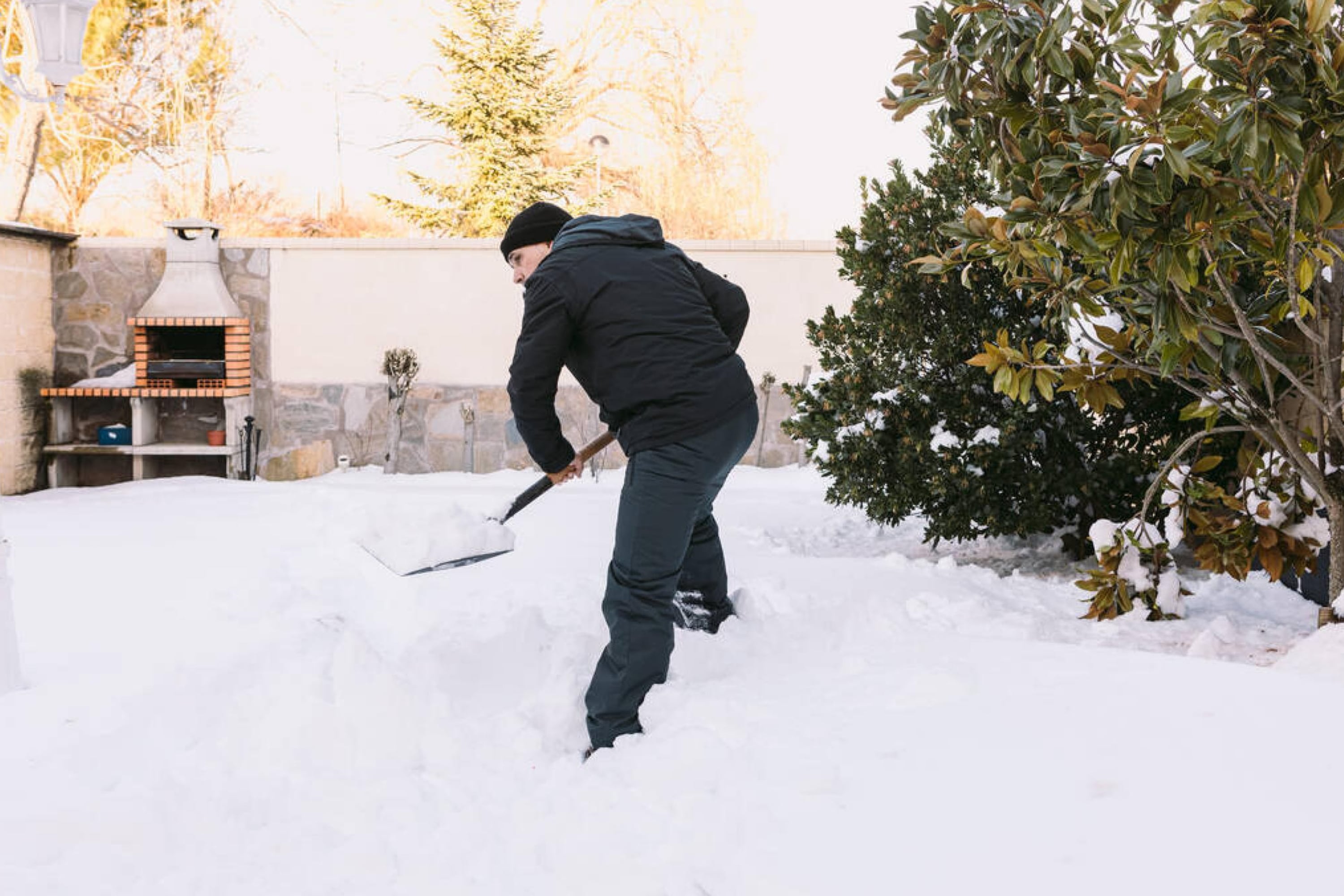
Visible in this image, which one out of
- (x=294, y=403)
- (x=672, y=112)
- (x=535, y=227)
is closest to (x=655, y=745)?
(x=535, y=227)

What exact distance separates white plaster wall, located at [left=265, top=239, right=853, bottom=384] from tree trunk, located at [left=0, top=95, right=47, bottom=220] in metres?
7.09

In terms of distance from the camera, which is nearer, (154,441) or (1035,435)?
(1035,435)

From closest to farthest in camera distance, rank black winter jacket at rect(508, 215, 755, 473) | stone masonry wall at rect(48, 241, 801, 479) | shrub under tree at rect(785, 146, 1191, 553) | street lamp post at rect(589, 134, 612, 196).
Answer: black winter jacket at rect(508, 215, 755, 473) → shrub under tree at rect(785, 146, 1191, 553) → stone masonry wall at rect(48, 241, 801, 479) → street lamp post at rect(589, 134, 612, 196)

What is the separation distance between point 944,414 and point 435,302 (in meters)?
4.64

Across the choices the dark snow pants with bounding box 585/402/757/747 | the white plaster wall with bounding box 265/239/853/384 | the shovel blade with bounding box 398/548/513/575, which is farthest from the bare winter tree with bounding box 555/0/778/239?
the dark snow pants with bounding box 585/402/757/747

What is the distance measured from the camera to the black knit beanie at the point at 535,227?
2939 mm

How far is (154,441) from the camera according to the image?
786 centimetres

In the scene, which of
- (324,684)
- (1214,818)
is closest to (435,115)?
(324,684)

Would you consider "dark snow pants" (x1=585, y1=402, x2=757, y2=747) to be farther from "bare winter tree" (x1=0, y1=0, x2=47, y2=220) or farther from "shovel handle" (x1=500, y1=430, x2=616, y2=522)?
"bare winter tree" (x1=0, y1=0, x2=47, y2=220)

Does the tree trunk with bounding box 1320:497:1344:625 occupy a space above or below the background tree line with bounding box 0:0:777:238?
below

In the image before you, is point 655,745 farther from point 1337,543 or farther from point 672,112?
point 672,112

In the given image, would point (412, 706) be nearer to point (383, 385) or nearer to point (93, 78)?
point (383, 385)

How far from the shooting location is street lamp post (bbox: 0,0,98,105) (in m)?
4.02

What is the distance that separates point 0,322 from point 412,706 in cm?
593
